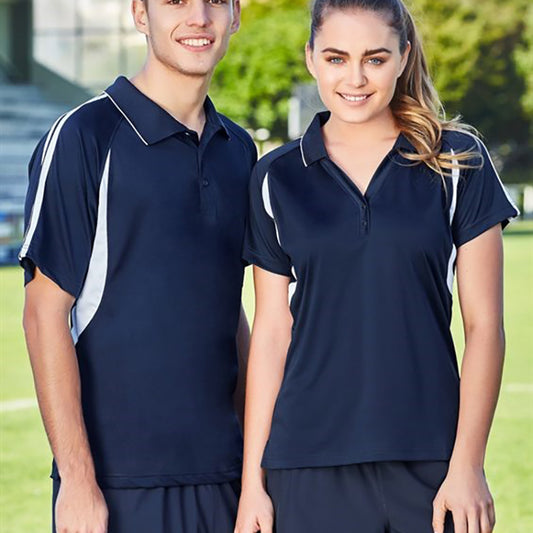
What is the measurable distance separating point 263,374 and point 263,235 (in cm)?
32

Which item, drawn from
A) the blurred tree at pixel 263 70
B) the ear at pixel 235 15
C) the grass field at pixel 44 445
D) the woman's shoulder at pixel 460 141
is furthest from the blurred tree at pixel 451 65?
the woman's shoulder at pixel 460 141

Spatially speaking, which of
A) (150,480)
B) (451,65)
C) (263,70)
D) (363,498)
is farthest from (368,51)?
(451,65)

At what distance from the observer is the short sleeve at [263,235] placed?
10.1 ft

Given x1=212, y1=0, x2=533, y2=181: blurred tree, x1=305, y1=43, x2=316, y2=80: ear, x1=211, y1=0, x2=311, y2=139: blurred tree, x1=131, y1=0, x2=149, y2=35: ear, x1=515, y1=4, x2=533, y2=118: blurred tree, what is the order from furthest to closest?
x1=515, y1=4, x2=533, y2=118: blurred tree → x1=212, y1=0, x2=533, y2=181: blurred tree → x1=211, y1=0, x2=311, y2=139: blurred tree → x1=131, y1=0, x2=149, y2=35: ear → x1=305, y1=43, x2=316, y2=80: ear

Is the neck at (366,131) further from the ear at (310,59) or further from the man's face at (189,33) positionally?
the man's face at (189,33)

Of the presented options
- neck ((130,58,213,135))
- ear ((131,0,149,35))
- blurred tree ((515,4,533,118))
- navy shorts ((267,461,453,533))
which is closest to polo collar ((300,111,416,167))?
neck ((130,58,213,135))

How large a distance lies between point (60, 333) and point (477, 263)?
0.97 metres

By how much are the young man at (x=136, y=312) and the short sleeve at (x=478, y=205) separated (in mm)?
586

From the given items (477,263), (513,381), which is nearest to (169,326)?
(477,263)

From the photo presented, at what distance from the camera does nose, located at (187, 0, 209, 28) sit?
328cm

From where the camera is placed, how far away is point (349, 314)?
294 cm

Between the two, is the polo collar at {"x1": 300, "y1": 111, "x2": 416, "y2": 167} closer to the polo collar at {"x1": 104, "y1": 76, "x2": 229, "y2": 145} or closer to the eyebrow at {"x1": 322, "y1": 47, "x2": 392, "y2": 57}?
the eyebrow at {"x1": 322, "y1": 47, "x2": 392, "y2": 57}

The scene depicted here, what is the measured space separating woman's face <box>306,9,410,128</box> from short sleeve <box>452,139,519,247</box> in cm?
27

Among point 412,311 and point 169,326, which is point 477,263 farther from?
point 169,326
